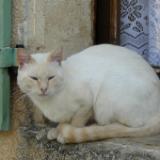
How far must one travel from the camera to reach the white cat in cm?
293

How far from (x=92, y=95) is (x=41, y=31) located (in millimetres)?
534

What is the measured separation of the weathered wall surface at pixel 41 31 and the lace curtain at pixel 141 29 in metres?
0.31

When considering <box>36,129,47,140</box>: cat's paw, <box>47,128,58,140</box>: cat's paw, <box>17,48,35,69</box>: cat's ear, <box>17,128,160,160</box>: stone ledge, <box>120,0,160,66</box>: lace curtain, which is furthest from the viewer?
<box>120,0,160,66</box>: lace curtain

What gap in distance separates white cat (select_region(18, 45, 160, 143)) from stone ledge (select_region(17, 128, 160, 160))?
0.17 feet

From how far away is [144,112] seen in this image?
2982 millimetres

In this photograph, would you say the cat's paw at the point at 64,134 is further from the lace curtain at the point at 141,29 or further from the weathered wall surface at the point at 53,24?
the lace curtain at the point at 141,29

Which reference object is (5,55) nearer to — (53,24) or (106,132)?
(53,24)

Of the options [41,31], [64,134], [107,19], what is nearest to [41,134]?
[64,134]

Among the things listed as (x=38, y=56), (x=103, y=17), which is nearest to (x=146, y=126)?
(x=38, y=56)

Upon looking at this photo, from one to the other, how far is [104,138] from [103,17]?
0.97 m

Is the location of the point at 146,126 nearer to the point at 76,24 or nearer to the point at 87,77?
the point at 87,77

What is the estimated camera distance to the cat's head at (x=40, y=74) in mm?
2896

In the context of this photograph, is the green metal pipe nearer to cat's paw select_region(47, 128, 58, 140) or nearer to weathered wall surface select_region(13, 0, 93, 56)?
weathered wall surface select_region(13, 0, 93, 56)

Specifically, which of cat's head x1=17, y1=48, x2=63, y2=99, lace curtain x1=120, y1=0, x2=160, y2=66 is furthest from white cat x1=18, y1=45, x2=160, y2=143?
lace curtain x1=120, y1=0, x2=160, y2=66
